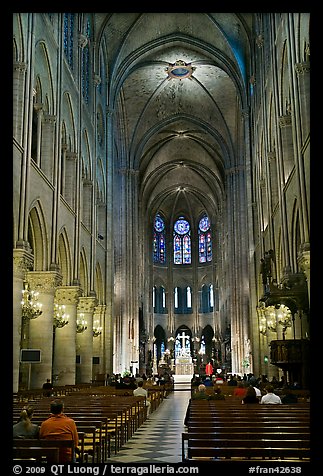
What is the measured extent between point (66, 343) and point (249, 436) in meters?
19.0

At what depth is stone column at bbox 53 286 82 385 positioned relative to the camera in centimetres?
2472

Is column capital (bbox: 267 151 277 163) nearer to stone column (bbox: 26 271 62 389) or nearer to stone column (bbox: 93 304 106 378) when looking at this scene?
stone column (bbox: 26 271 62 389)

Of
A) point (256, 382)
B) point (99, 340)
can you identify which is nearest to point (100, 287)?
point (99, 340)

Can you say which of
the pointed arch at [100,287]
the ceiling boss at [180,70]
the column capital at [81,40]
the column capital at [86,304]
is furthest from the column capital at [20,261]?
the ceiling boss at [180,70]

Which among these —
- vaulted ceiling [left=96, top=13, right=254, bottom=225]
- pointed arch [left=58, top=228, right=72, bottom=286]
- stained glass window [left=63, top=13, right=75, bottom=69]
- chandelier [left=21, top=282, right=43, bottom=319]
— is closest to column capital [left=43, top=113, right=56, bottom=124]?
pointed arch [left=58, top=228, right=72, bottom=286]

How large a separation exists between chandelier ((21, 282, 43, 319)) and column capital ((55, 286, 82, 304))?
4441mm

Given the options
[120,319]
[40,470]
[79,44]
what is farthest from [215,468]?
[120,319]

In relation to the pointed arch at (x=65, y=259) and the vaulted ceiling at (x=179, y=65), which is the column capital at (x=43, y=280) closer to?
the pointed arch at (x=65, y=259)

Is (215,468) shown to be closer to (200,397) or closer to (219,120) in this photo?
(200,397)

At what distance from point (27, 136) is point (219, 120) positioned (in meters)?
33.8

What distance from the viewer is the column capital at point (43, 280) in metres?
20.7

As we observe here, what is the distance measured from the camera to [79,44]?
1113 inches

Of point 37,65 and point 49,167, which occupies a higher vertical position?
point 37,65
